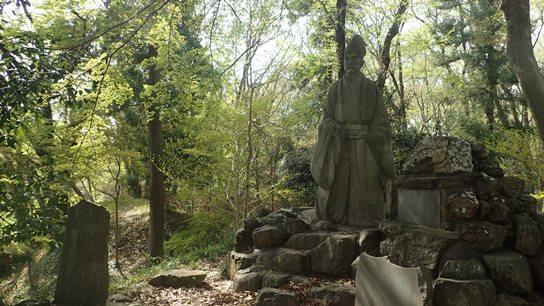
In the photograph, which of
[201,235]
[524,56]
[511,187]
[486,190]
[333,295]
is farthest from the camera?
[201,235]

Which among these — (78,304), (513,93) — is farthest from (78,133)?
(513,93)

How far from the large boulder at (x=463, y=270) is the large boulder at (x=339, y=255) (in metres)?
1.40

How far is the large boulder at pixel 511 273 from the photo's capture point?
3773 millimetres

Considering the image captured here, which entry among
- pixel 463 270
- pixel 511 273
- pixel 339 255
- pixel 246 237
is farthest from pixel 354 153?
pixel 511 273

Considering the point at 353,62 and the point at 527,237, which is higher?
the point at 353,62

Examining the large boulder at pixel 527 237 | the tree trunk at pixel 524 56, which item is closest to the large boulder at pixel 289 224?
the large boulder at pixel 527 237

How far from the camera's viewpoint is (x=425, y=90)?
20.9 metres

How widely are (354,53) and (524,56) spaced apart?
6.84 feet

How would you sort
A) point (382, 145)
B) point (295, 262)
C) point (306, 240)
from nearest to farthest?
point (295, 262) → point (306, 240) → point (382, 145)

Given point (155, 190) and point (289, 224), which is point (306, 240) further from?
point (155, 190)

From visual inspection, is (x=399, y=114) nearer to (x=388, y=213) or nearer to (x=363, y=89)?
(x=363, y=89)

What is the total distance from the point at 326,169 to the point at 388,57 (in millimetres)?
10234

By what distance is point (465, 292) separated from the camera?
12.0ft

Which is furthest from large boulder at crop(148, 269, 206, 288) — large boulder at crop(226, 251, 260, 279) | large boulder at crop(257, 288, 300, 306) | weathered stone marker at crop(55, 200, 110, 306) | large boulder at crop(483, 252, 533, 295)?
large boulder at crop(483, 252, 533, 295)
